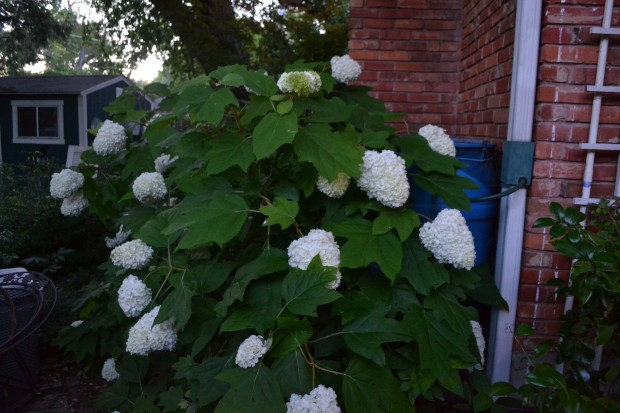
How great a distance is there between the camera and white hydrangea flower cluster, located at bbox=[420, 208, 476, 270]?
179 cm

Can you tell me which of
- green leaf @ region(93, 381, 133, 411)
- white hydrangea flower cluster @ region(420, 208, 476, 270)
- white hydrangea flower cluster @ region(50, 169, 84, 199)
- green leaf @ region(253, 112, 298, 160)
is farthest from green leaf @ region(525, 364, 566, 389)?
white hydrangea flower cluster @ region(50, 169, 84, 199)

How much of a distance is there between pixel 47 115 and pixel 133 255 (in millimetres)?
17316

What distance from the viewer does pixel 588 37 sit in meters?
2.40

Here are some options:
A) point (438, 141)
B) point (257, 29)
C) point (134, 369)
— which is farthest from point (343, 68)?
point (257, 29)

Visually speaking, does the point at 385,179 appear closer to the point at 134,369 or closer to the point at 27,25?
the point at 134,369

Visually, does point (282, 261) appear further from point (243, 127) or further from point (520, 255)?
point (520, 255)

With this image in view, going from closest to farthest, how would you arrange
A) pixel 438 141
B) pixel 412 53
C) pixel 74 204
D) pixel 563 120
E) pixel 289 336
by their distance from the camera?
pixel 289 336
pixel 438 141
pixel 563 120
pixel 74 204
pixel 412 53

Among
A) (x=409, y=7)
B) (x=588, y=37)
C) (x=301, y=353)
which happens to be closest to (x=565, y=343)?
(x=301, y=353)

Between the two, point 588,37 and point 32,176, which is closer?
point 588,37

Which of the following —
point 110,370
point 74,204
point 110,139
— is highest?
point 110,139

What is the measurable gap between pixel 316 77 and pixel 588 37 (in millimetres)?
1258

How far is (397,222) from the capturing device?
69.9 inches

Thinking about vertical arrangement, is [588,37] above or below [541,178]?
above

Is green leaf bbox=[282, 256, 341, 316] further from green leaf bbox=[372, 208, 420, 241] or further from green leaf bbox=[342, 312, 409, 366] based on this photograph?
green leaf bbox=[372, 208, 420, 241]
